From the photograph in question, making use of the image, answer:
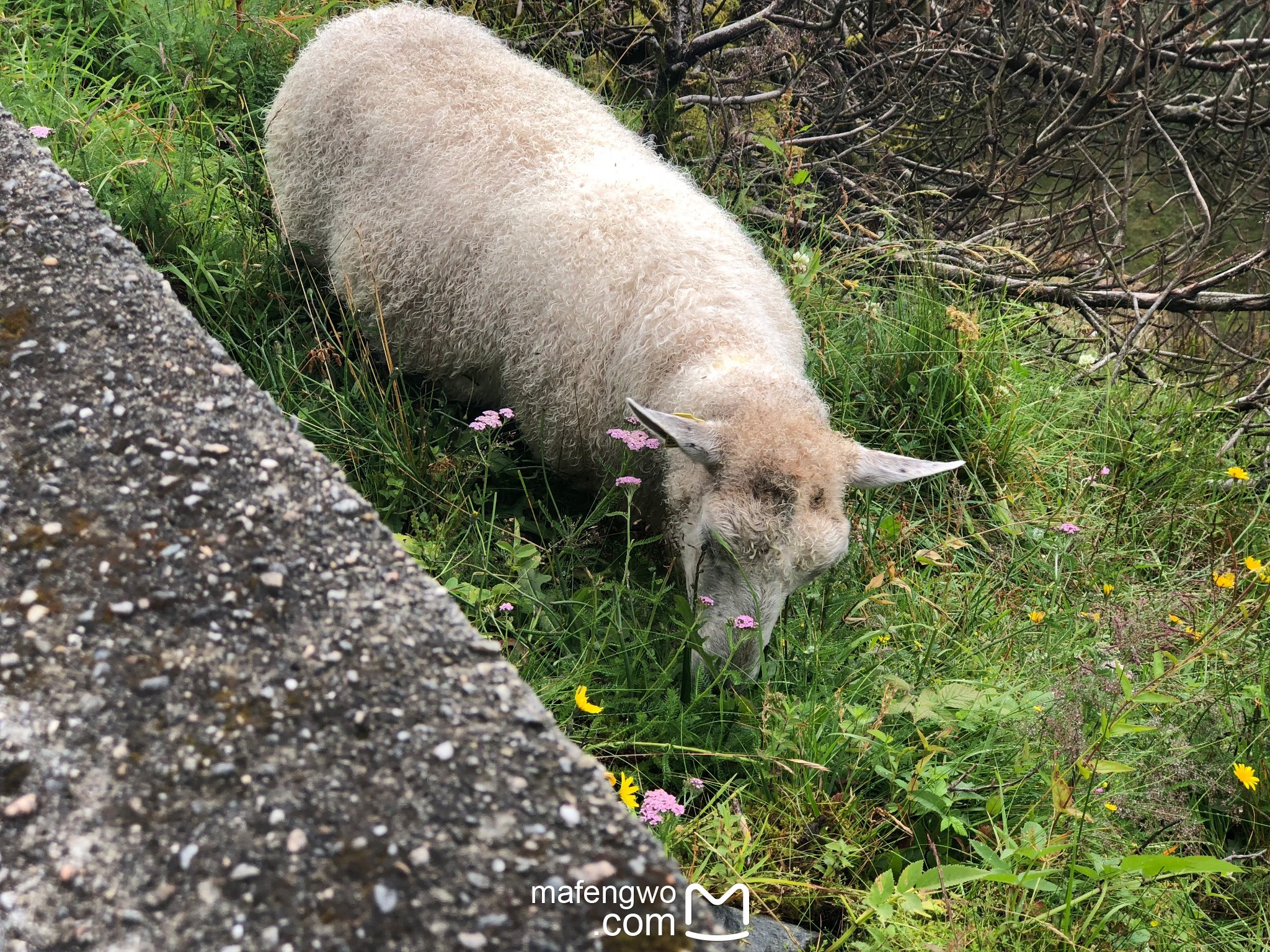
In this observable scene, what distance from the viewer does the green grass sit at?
2357 mm

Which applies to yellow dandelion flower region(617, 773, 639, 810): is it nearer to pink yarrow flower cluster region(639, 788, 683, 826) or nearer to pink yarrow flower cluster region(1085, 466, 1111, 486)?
pink yarrow flower cluster region(639, 788, 683, 826)

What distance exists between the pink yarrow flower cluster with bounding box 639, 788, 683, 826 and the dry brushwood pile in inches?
124

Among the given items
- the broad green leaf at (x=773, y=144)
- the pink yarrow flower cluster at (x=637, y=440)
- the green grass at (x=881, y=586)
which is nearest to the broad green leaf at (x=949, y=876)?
the green grass at (x=881, y=586)

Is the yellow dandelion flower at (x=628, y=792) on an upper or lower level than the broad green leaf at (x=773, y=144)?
lower

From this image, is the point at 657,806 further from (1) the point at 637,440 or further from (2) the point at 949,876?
(1) the point at 637,440

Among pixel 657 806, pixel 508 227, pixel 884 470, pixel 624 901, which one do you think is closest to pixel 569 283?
pixel 508 227

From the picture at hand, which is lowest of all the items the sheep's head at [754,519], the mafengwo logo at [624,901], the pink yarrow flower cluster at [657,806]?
the pink yarrow flower cluster at [657,806]

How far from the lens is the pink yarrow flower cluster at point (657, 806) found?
2127 mm

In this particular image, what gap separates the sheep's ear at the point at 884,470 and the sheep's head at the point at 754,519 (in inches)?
2.2

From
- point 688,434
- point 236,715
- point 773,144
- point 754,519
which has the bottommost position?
point 754,519

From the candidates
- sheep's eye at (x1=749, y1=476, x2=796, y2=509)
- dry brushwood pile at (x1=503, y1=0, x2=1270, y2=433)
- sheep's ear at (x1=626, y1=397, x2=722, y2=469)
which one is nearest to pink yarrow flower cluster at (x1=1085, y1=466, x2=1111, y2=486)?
dry brushwood pile at (x1=503, y1=0, x2=1270, y2=433)

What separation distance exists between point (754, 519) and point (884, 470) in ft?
1.59

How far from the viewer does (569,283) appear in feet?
10.7

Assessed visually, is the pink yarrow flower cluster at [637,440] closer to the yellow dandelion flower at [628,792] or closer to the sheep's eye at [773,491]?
the sheep's eye at [773,491]
